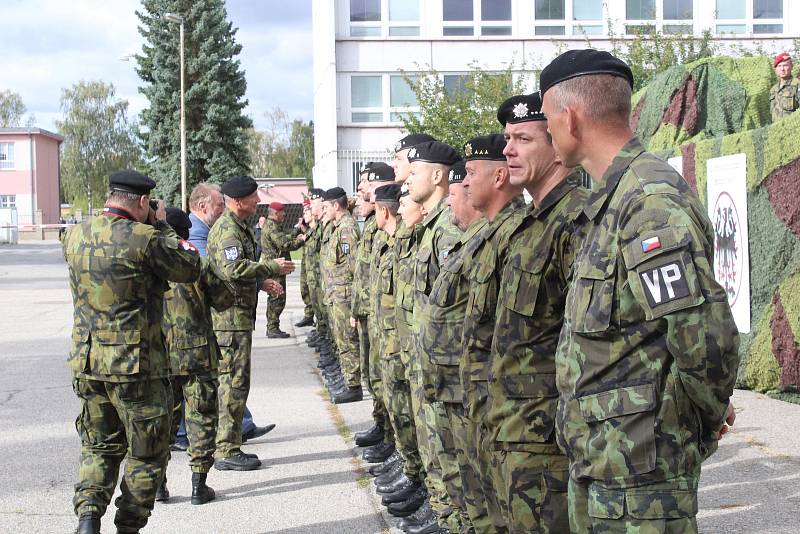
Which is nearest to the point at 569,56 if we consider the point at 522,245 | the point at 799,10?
the point at 522,245

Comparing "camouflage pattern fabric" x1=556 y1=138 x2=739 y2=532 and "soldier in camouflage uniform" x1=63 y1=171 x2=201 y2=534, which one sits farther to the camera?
"soldier in camouflage uniform" x1=63 y1=171 x2=201 y2=534

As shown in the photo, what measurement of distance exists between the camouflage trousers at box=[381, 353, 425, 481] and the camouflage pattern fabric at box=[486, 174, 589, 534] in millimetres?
2434

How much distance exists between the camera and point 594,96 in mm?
2592

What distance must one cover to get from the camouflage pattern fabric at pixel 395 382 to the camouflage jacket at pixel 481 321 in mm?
2024

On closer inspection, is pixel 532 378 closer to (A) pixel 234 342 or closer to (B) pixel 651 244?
(B) pixel 651 244

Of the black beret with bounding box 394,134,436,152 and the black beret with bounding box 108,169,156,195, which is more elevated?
the black beret with bounding box 394,134,436,152

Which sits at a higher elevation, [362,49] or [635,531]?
[362,49]

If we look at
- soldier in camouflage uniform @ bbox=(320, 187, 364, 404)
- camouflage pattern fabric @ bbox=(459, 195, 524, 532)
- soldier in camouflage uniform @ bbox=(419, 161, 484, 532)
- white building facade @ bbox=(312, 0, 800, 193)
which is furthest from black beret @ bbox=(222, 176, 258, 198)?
white building facade @ bbox=(312, 0, 800, 193)

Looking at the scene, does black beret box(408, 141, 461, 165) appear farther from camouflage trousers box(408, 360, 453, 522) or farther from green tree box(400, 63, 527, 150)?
green tree box(400, 63, 527, 150)

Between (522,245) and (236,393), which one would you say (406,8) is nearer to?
(236,393)

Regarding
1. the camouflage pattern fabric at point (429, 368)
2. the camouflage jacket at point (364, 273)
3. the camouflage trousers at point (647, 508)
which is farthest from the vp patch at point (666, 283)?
the camouflage jacket at point (364, 273)

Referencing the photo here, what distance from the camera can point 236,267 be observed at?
21.1 ft

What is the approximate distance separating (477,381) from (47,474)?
4.24 metres

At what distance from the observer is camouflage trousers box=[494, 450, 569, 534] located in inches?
123
